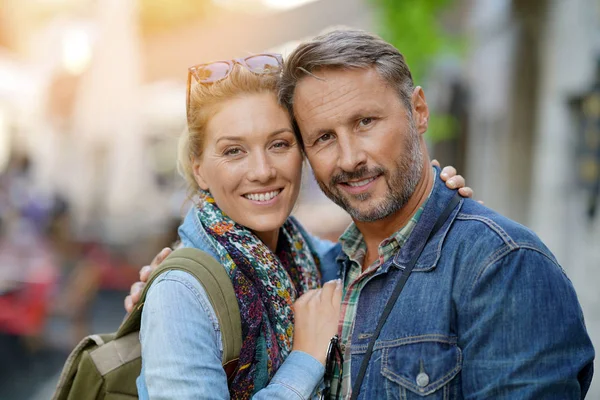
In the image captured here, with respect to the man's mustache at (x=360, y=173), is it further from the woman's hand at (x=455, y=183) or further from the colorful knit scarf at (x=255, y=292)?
the colorful knit scarf at (x=255, y=292)

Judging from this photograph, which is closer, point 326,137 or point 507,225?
point 507,225

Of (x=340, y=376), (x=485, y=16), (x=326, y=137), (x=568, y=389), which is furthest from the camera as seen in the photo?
(x=485, y=16)

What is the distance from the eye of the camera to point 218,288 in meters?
1.80

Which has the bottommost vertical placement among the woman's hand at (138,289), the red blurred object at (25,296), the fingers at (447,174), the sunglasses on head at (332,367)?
the red blurred object at (25,296)

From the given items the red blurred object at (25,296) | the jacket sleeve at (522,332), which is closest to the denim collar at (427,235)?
the jacket sleeve at (522,332)

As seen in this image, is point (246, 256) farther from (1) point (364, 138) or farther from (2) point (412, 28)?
(2) point (412, 28)

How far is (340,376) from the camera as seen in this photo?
6.21 ft

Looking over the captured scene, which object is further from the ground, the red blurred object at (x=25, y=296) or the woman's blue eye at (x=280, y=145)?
the woman's blue eye at (x=280, y=145)

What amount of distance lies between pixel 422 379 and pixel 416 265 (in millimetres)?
337

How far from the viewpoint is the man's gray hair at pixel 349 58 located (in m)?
1.92

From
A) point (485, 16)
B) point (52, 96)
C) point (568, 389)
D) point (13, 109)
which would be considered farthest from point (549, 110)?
point (13, 109)

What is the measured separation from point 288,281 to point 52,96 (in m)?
6.48

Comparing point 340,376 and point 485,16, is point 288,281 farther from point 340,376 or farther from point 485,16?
point 485,16

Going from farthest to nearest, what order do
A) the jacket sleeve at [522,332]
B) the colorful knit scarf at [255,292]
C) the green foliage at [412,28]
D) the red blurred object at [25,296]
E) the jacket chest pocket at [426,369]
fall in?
the green foliage at [412,28] → the red blurred object at [25,296] → the colorful knit scarf at [255,292] → the jacket chest pocket at [426,369] → the jacket sleeve at [522,332]
